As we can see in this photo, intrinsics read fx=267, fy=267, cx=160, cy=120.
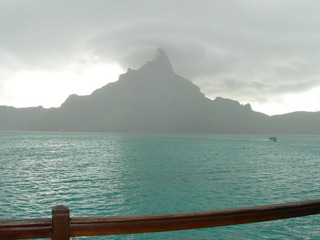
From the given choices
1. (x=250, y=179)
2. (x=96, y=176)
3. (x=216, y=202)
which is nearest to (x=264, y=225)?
(x=216, y=202)

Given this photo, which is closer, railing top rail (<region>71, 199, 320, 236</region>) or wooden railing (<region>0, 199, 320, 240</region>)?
wooden railing (<region>0, 199, 320, 240</region>)

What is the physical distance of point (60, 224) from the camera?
248 cm

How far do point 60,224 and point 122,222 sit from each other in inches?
22.9

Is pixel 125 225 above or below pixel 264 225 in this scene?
above

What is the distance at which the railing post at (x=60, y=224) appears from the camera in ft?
8.11

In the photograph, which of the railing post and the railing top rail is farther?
the railing top rail

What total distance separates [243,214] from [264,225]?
1790 cm

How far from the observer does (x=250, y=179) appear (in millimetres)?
38969

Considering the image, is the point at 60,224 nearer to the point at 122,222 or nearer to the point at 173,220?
the point at 122,222

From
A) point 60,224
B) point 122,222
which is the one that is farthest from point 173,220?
point 60,224

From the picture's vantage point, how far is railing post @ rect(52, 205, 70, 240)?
8.11ft

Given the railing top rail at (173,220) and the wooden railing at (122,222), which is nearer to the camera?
the wooden railing at (122,222)

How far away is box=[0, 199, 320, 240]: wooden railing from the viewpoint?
2465mm

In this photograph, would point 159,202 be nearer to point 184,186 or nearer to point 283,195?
point 184,186
